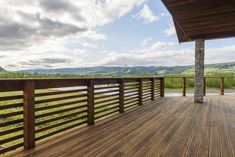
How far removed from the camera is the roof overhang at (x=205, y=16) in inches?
140

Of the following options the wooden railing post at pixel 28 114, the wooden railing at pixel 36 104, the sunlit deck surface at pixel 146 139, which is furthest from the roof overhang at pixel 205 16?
the wooden railing post at pixel 28 114

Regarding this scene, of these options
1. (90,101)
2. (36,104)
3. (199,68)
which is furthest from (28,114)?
(199,68)

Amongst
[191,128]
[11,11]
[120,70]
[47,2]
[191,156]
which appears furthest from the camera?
[120,70]

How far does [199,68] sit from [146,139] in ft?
15.6

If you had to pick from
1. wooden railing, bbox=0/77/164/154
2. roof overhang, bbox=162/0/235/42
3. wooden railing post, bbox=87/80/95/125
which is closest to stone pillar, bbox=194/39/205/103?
roof overhang, bbox=162/0/235/42

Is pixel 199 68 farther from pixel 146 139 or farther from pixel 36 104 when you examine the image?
pixel 36 104

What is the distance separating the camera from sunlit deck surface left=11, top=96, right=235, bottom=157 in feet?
7.29

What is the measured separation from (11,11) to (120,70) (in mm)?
107960

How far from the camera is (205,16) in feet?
13.9

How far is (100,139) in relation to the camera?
2.69 metres

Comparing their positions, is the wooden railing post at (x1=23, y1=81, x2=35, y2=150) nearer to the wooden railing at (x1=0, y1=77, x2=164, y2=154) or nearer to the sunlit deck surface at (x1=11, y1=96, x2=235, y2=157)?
the wooden railing at (x1=0, y1=77, x2=164, y2=154)

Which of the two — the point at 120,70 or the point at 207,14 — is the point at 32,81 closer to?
the point at 207,14

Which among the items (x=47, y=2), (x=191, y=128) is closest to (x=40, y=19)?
(x=47, y=2)

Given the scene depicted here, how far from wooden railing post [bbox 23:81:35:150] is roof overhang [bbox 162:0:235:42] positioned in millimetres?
2975
